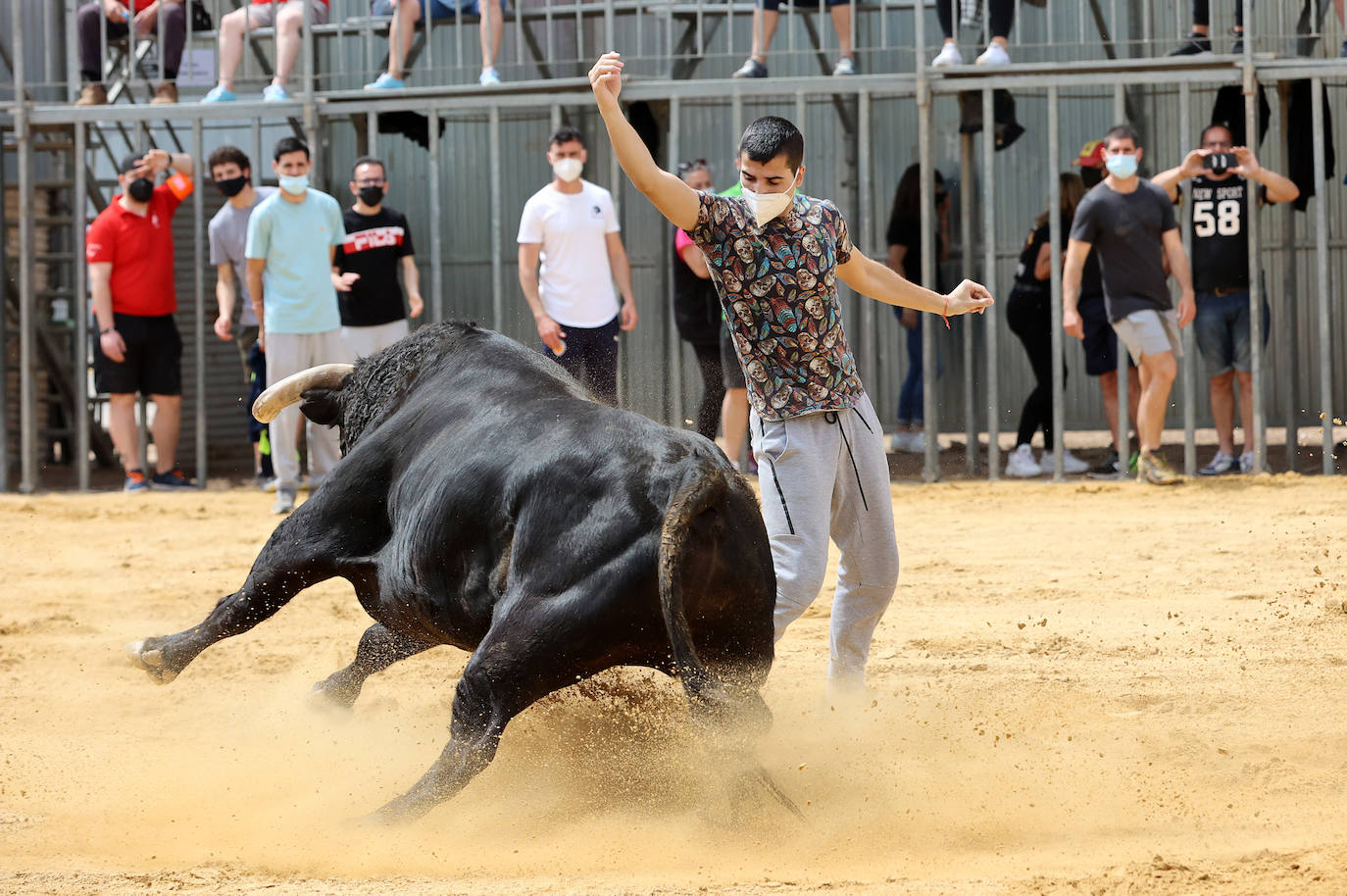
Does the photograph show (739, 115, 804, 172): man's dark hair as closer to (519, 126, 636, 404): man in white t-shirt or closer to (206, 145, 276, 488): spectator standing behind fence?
(519, 126, 636, 404): man in white t-shirt

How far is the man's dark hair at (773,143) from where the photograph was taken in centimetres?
394

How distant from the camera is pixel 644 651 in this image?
355 cm

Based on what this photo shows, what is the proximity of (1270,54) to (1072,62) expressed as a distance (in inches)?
50.4

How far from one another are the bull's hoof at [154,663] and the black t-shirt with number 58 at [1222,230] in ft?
24.7

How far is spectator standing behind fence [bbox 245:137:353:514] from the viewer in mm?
9016

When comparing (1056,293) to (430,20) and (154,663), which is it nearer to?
(430,20)

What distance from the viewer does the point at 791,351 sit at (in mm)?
4105

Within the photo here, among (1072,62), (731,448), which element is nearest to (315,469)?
(731,448)

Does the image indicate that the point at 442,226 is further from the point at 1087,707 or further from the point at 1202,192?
the point at 1087,707

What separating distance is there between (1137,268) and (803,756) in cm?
600

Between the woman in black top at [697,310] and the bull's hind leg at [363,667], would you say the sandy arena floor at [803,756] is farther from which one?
the woman in black top at [697,310]

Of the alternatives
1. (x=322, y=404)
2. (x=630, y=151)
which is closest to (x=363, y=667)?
(x=322, y=404)

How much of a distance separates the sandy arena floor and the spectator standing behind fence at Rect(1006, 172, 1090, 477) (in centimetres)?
345

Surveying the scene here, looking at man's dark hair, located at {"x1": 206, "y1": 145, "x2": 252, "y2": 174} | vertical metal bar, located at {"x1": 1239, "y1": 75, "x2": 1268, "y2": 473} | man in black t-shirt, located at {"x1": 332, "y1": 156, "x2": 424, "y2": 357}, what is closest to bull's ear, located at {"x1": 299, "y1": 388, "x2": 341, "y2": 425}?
man in black t-shirt, located at {"x1": 332, "y1": 156, "x2": 424, "y2": 357}
